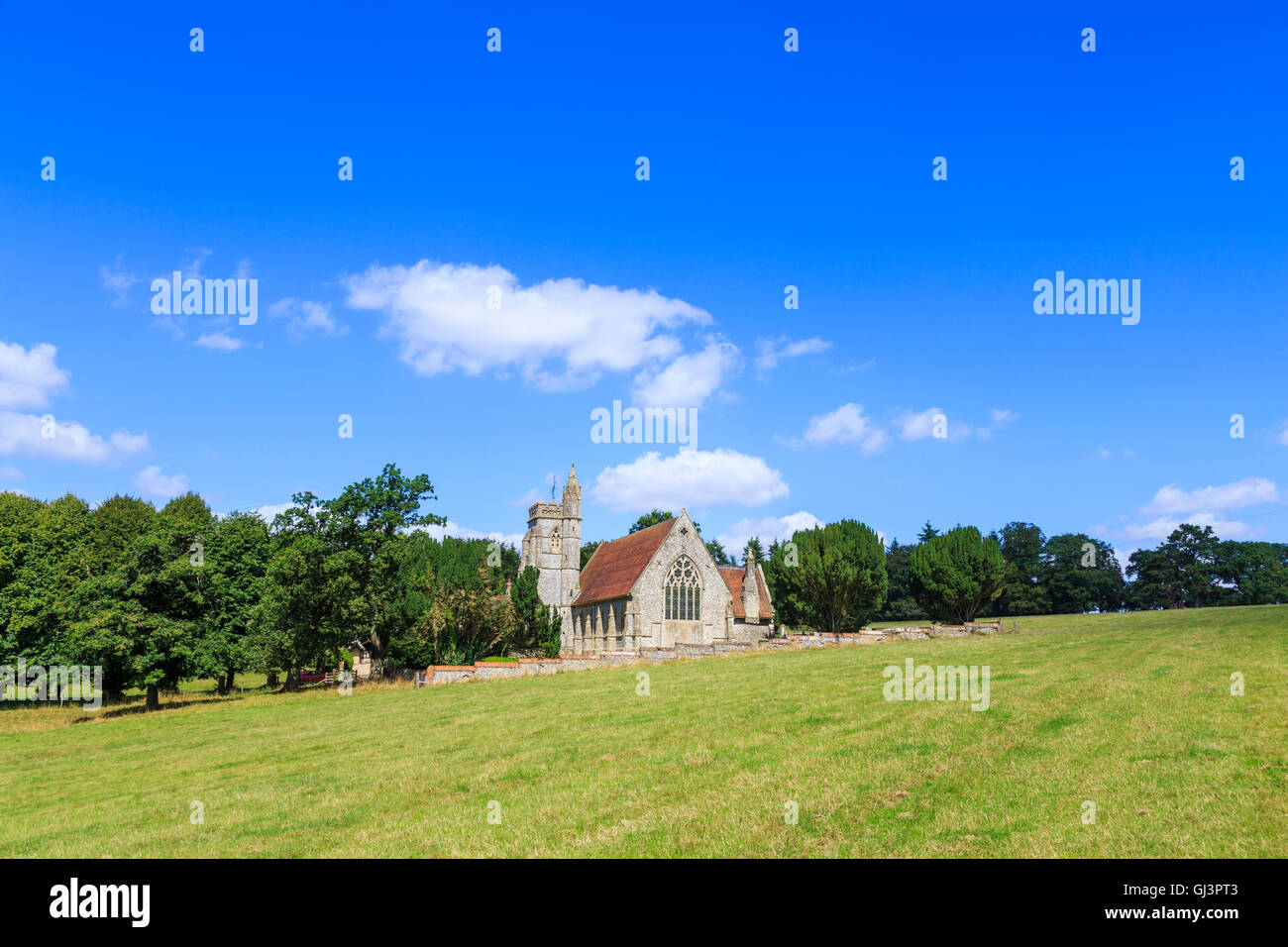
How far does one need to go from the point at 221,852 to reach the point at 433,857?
341 centimetres

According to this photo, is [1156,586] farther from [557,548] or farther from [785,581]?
[557,548]

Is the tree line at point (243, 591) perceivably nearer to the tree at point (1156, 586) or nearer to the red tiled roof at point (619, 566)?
the red tiled roof at point (619, 566)

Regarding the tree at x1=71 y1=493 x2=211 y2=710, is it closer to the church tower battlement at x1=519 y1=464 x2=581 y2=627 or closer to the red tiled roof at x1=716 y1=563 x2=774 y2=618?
the church tower battlement at x1=519 y1=464 x2=581 y2=627

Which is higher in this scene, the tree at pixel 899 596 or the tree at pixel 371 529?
the tree at pixel 371 529

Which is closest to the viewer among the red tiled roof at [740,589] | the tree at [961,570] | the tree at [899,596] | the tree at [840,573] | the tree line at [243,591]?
the tree line at [243,591]

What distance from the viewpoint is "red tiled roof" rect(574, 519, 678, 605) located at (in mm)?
57594

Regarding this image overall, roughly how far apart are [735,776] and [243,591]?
4038 centimetres

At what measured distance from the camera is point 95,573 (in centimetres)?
4503

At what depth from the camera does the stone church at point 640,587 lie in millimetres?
56688

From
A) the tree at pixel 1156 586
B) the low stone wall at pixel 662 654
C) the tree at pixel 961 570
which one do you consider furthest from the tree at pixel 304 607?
the tree at pixel 1156 586

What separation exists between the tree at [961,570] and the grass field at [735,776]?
3719cm

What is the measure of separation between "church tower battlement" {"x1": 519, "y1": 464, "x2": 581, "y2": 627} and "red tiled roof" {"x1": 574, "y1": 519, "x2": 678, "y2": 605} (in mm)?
1272

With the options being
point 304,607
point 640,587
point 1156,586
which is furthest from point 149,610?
point 1156,586

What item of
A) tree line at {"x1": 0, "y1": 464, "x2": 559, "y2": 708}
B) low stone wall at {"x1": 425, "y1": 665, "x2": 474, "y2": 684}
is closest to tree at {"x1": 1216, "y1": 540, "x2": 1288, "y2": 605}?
tree line at {"x1": 0, "y1": 464, "x2": 559, "y2": 708}
